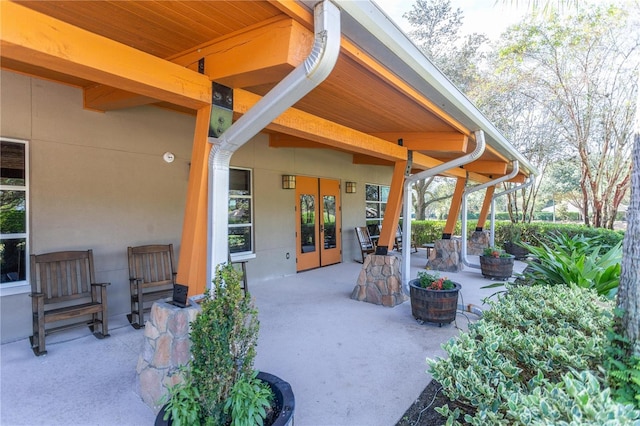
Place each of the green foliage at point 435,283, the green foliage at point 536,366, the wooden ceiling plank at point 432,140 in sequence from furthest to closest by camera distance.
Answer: the wooden ceiling plank at point 432,140, the green foliage at point 435,283, the green foliage at point 536,366

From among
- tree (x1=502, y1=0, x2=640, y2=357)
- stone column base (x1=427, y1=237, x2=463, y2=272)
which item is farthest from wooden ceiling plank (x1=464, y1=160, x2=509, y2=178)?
tree (x1=502, y1=0, x2=640, y2=357)

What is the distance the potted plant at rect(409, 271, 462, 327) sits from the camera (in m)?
3.93

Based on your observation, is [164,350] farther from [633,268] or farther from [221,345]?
[633,268]

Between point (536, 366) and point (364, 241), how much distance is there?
6.78m

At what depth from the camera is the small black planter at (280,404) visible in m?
1.74

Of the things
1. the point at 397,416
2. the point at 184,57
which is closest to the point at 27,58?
the point at 184,57

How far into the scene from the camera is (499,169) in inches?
309

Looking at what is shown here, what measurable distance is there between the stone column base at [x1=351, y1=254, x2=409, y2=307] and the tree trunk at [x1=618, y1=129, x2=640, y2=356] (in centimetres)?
320

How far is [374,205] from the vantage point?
9891 millimetres

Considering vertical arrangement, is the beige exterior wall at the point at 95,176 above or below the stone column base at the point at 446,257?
above

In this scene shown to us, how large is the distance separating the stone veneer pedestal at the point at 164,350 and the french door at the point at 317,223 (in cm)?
469

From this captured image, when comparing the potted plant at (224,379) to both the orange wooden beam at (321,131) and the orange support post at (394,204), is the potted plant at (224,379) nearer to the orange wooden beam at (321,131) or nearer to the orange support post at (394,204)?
the orange wooden beam at (321,131)

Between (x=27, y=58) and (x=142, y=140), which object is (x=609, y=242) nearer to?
(x=142, y=140)

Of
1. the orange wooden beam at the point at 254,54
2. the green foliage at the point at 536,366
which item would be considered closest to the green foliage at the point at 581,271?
the green foliage at the point at 536,366
